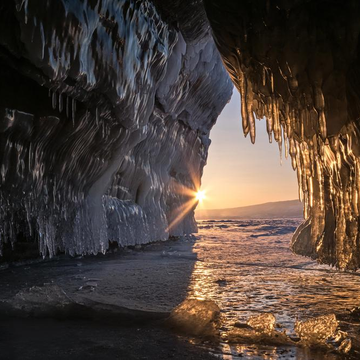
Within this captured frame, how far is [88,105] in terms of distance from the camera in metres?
5.41

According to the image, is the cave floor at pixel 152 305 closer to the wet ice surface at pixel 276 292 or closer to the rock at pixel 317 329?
the wet ice surface at pixel 276 292

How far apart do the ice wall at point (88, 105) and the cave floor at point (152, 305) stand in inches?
49.5

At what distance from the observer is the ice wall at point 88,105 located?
398 centimetres

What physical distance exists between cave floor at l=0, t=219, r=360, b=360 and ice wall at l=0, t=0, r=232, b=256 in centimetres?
126

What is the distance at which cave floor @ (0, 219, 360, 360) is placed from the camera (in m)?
2.60

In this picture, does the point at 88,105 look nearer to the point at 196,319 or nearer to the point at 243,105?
the point at 243,105

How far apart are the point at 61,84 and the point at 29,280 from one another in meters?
2.92

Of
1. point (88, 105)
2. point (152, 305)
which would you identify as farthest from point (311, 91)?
point (88, 105)

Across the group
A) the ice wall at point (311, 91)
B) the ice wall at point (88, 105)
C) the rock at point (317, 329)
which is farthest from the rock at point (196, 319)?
the ice wall at point (88, 105)

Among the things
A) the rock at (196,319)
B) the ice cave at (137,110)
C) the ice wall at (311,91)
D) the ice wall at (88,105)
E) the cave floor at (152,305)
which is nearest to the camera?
the cave floor at (152,305)

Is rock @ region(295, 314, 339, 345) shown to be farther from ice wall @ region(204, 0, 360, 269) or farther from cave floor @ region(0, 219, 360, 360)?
ice wall @ region(204, 0, 360, 269)

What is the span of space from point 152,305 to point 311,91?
2551 mm

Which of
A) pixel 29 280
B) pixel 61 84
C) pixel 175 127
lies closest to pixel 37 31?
pixel 61 84

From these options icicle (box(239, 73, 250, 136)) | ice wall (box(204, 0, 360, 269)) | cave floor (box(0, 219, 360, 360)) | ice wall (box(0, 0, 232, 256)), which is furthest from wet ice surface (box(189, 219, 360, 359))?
ice wall (box(0, 0, 232, 256))
